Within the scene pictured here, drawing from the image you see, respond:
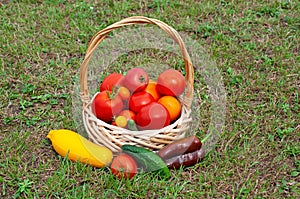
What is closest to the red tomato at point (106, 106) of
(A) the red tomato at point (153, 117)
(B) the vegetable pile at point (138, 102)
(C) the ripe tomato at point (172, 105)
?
(B) the vegetable pile at point (138, 102)

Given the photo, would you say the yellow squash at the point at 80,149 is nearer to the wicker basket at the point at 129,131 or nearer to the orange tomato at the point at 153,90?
the wicker basket at the point at 129,131

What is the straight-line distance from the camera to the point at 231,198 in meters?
2.46

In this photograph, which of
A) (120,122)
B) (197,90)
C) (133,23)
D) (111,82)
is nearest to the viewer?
(133,23)

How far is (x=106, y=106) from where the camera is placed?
2570mm

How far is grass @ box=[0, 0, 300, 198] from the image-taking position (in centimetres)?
251

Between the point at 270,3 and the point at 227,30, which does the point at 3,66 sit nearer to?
the point at 227,30

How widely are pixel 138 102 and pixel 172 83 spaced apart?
0.22m

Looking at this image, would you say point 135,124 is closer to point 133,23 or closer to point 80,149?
point 80,149

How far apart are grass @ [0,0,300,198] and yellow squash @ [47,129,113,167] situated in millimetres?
49

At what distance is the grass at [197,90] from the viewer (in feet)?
8.22

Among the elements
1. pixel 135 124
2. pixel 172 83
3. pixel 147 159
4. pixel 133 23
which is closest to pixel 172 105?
pixel 172 83

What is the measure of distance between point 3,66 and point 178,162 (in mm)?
1642

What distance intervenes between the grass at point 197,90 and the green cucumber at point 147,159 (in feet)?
0.19

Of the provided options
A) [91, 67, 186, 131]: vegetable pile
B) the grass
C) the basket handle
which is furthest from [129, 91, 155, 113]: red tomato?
the grass
